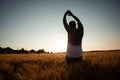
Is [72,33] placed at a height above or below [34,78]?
above

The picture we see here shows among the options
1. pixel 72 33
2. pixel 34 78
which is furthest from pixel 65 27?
pixel 34 78

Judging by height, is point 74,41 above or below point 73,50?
above

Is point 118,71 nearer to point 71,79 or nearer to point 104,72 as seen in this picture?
point 104,72

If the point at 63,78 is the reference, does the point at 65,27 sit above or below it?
above

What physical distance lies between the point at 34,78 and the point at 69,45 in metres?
2.25

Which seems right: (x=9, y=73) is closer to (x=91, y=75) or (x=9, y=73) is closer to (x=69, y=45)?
(x=69, y=45)

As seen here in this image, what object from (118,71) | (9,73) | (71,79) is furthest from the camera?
(9,73)

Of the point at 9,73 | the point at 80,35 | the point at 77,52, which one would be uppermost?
the point at 80,35

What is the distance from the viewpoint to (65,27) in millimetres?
5949

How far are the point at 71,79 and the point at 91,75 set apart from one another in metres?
0.58

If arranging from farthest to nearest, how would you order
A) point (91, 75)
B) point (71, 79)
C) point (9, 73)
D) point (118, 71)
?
point (9, 73)
point (118, 71)
point (91, 75)
point (71, 79)

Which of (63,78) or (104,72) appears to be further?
(104,72)

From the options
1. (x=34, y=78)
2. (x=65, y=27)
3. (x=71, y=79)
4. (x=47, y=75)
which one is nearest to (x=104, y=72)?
(x=71, y=79)

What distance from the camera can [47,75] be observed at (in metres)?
3.82
